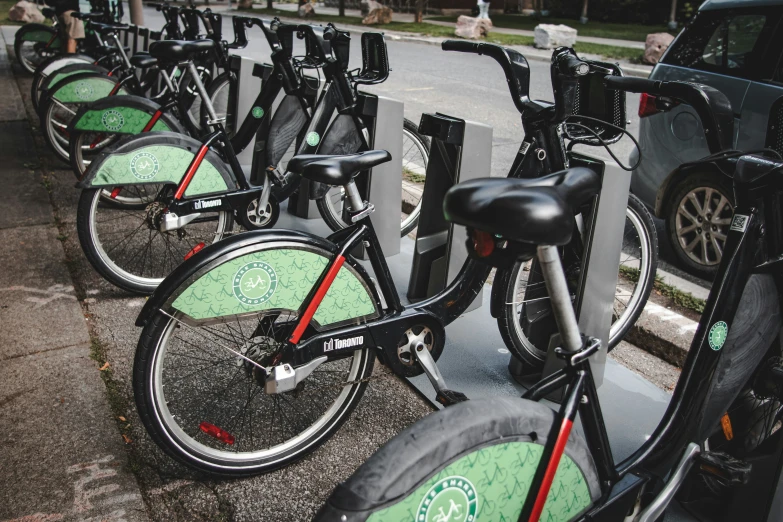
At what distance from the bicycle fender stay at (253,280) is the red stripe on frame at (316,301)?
40 millimetres

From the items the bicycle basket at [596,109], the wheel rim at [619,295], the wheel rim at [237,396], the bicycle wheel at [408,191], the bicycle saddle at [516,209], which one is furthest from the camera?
the bicycle wheel at [408,191]

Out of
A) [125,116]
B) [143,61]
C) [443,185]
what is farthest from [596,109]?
[143,61]

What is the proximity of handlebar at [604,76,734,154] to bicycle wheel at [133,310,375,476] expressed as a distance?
4.48 feet

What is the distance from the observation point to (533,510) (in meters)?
1.65

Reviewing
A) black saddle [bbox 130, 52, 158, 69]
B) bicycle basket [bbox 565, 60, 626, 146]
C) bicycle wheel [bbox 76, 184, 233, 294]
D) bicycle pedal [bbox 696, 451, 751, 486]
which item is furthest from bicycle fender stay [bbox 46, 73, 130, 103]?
bicycle pedal [bbox 696, 451, 751, 486]

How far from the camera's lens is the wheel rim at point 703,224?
4469mm

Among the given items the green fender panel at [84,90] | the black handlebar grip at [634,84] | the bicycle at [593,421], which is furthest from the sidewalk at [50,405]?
the black handlebar grip at [634,84]

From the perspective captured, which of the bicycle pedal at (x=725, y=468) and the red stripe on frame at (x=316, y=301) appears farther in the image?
the red stripe on frame at (x=316, y=301)

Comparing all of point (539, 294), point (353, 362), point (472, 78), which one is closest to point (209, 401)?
point (353, 362)

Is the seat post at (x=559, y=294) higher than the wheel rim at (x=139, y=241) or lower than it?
higher

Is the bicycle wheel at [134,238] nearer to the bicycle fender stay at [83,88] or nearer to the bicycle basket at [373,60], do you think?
the bicycle basket at [373,60]

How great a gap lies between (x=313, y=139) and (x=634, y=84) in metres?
2.64

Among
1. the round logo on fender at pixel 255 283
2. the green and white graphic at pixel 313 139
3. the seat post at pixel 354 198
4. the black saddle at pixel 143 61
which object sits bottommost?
the round logo on fender at pixel 255 283

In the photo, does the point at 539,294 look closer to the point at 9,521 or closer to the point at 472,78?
the point at 9,521
